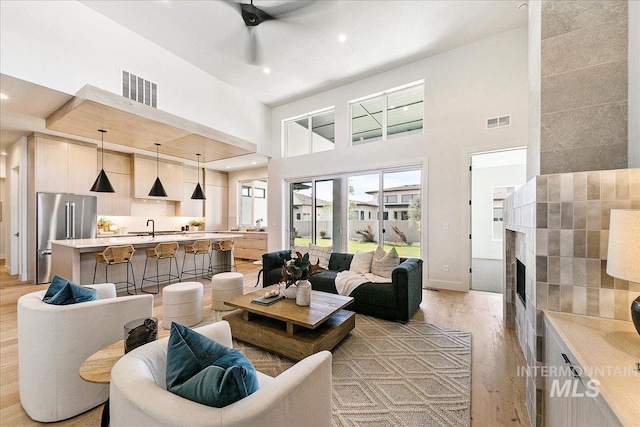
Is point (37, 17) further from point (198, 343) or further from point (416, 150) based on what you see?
point (416, 150)

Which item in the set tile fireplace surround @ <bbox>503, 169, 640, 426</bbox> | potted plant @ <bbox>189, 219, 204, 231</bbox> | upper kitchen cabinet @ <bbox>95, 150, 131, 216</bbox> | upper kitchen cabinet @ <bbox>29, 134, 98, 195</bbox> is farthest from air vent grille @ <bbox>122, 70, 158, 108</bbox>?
tile fireplace surround @ <bbox>503, 169, 640, 426</bbox>

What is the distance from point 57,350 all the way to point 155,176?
6.64 metres

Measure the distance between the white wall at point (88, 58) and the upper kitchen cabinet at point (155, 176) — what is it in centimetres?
288

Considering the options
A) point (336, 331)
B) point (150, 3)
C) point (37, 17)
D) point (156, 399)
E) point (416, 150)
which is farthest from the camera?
point (416, 150)

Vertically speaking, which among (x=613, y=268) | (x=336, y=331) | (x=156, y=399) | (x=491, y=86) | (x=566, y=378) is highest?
(x=491, y=86)

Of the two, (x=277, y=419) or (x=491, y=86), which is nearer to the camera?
(x=277, y=419)

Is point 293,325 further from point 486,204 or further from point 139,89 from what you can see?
point 486,204

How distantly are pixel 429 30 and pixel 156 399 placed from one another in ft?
17.4

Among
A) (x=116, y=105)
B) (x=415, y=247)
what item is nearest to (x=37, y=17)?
(x=116, y=105)

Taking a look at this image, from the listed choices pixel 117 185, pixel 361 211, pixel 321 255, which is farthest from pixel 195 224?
pixel 321 255

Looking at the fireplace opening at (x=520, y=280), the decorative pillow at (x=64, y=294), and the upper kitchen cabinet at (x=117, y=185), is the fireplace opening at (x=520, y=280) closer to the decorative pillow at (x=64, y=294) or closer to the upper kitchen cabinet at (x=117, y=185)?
the decorative pillow at (x=64, y=294)

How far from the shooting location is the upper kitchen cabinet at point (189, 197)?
8.20 meters

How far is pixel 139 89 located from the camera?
440cm

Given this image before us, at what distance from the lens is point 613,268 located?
1192 millimetres
